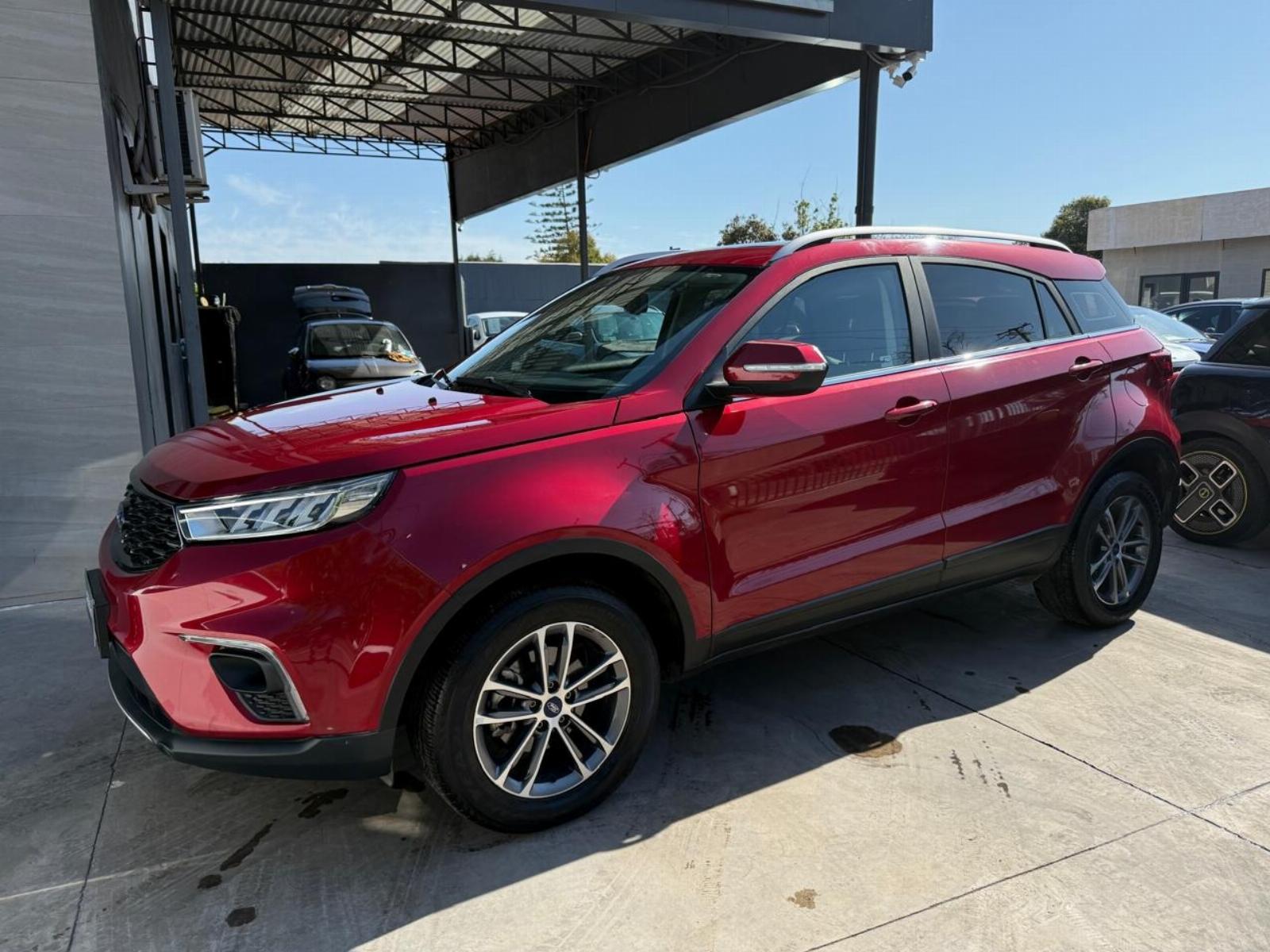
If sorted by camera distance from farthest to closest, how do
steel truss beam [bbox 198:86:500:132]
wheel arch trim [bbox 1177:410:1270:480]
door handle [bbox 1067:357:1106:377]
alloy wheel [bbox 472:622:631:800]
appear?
steel truss beam [bbox 198:86:500:132] → wheel arch trim [bbox 1177:410:1270:480] → door handle [bbox 1067:357:1106:377] → alloy wheel [bbox 472:622:631:800]

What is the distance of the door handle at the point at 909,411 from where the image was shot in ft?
10.6

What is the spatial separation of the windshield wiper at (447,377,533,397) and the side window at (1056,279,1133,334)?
2636mm

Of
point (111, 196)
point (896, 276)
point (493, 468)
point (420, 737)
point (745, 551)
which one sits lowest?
point (420, 737)

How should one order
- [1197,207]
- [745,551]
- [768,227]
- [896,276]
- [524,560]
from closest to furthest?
[524,560], [745,551], [896,276], [1197,207], [768,227]

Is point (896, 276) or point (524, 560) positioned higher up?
point (896, 276)

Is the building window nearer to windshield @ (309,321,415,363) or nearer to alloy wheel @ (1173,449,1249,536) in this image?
windshield @ (309,321,415,363)

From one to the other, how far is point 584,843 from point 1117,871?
5.13 feet

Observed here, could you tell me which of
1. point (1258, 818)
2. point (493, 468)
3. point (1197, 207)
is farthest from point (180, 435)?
point (1197, 207)

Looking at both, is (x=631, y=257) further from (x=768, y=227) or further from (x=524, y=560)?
(x=768, y=227)

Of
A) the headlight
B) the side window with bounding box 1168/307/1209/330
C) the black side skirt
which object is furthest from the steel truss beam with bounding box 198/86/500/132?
the headlight

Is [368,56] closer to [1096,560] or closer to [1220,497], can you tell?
[1220,497]

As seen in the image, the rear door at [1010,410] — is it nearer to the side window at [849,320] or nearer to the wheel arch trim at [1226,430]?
the side window at [849,320]

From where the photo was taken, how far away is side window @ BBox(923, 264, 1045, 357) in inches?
141

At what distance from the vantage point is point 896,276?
11.4 feet
